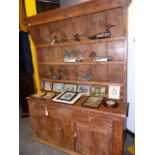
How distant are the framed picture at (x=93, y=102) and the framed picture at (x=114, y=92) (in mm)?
139

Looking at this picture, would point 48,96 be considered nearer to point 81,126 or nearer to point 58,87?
point 58,87

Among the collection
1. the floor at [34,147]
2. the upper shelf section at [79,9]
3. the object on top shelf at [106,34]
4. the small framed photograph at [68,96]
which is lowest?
the floor at [34,147]

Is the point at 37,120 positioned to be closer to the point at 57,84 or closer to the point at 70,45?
the point at 57,84

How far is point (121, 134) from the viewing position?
1.51 m

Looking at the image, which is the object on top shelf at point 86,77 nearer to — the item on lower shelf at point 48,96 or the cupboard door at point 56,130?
the item on lower shelf at point 48,96

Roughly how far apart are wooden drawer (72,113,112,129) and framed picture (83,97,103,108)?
0.13 m

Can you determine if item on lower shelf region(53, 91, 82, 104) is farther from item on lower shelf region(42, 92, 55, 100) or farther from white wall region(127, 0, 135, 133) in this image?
white wall region(127, 0, 135, 133)

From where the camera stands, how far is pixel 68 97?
78.2 inches

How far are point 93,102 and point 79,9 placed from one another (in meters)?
1.14

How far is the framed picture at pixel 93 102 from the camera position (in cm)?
170

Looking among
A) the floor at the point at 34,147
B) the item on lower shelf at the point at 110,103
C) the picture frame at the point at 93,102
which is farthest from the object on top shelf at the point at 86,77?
the floor at the point at 34,147

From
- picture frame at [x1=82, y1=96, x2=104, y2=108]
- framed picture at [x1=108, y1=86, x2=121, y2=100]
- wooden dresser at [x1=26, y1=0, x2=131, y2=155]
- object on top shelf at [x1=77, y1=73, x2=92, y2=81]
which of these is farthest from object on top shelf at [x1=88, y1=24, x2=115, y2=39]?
picture frame at [x1=82, y1=96, x2=104, y2=108]
